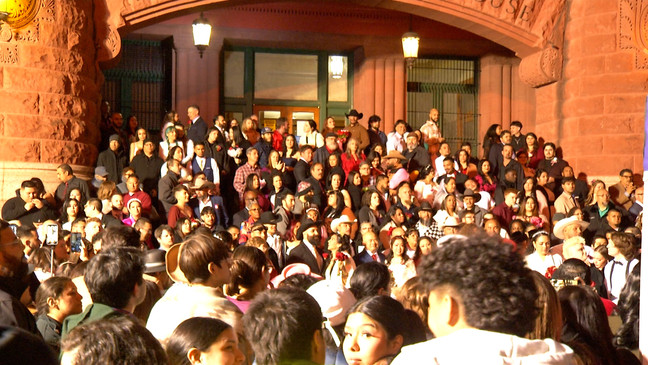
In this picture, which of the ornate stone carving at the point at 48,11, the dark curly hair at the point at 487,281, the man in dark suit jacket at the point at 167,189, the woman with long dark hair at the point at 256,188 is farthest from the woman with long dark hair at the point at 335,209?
the dark curly hair at the point at 487,281

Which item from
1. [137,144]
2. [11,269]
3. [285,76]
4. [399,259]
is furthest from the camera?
[285,76]

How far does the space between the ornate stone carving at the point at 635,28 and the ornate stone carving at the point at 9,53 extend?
9.73 metres

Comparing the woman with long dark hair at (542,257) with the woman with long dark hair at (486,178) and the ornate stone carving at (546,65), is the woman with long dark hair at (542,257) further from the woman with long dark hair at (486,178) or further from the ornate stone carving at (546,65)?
the ornate stone carving at (546,65)

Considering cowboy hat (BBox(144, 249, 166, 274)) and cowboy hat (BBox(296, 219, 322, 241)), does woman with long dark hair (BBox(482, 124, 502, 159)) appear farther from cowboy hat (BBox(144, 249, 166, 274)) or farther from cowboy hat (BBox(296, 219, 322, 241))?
cowboy hat (BBox(144, 249, 166, 274))

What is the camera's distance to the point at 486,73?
21266 millimetres

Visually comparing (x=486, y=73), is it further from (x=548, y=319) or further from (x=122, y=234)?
(x=548, y=319)

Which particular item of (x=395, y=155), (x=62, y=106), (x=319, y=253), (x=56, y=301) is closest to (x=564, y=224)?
(x=395, y=155)

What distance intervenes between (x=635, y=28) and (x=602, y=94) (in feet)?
3.98

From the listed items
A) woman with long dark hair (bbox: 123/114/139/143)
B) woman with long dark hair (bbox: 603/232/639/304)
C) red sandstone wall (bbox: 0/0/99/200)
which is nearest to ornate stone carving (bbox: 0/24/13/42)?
red sandstone wall (bbox: 0/0/99/200)

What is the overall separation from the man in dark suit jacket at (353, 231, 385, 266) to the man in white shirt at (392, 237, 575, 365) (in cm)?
869

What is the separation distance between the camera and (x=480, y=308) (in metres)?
2.50

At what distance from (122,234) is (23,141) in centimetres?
787

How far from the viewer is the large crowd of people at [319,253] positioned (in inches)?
100

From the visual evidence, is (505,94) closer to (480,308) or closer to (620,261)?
(620,261)
